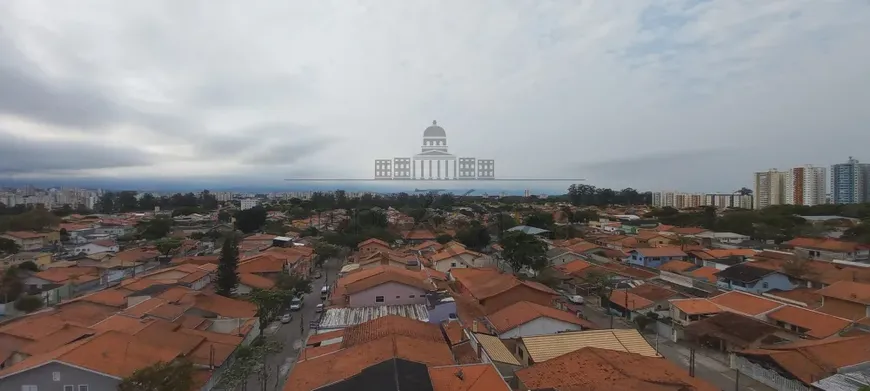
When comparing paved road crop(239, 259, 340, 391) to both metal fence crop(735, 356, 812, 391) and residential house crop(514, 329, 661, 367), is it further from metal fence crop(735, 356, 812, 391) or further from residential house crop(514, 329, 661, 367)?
metal fence crop(735, 356, 812, 391)

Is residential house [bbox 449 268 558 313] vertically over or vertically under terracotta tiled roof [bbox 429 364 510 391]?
under

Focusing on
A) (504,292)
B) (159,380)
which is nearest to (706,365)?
(504,292)

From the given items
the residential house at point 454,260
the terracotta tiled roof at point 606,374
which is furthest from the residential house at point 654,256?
the terracotta tiled roof at point 606,374

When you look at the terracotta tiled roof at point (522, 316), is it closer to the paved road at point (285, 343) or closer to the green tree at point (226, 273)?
the paved road at point (285, 343)

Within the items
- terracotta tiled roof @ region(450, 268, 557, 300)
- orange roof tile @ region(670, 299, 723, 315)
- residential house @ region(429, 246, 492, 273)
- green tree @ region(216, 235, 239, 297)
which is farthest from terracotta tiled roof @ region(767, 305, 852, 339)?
green tree @ region(216, 235, 239, 297)

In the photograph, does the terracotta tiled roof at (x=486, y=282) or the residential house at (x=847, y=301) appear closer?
the residential house at (x=847, y=301)

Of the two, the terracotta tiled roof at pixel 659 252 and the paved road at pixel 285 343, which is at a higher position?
the terracotta tiled roof at pixel 659 252

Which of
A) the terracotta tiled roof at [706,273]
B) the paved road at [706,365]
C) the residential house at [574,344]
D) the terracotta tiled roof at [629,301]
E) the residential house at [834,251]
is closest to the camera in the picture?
the residential house at [574,344]
